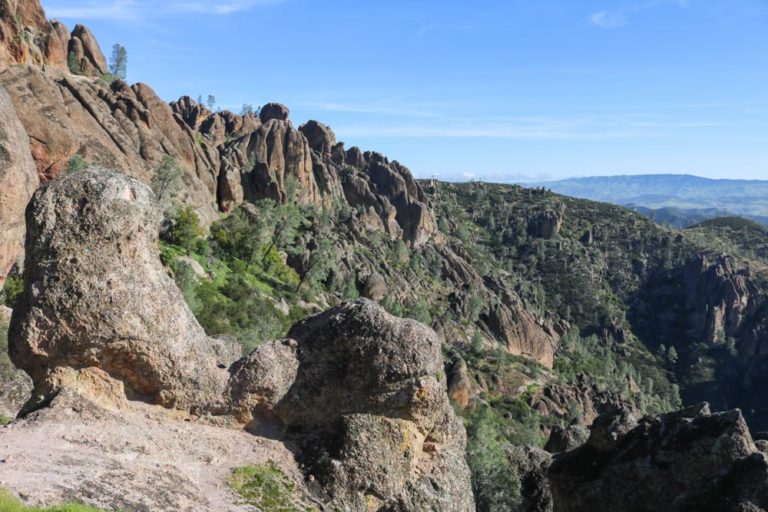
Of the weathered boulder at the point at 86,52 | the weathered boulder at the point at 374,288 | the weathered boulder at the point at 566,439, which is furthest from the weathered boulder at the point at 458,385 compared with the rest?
the weathered boulder at the point at 86,52

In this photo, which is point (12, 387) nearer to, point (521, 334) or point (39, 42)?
point (39, 42)

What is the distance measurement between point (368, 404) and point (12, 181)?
32.1m

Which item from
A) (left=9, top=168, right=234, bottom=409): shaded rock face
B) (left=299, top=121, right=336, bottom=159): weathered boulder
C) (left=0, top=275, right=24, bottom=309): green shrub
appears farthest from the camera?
(left=299, top=121, right=336, bottom=159): weathered boulder

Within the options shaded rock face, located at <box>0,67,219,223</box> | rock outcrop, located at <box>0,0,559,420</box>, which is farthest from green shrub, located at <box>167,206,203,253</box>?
rock outcrop, located at <box>0,0,559,420</box>

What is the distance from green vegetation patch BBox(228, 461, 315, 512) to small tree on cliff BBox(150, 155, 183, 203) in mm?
63004

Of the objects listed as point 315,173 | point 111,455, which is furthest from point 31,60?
point 315,173

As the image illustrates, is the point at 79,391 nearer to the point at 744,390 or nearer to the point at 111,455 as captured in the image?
the point at 111,455

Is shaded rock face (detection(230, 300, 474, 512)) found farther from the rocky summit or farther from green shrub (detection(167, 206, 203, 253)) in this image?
green shrub (detection(167, 206, 203, 253))

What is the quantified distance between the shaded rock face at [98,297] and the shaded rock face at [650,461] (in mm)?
16555

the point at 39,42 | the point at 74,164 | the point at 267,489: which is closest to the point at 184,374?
the point at 267,489

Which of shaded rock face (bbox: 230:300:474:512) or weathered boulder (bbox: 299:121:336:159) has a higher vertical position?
weathered boulder (bbox: 299:121:336:159)

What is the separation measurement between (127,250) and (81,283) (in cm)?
164

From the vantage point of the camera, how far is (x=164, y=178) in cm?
7369

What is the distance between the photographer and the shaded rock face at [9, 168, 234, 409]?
16.3 m
